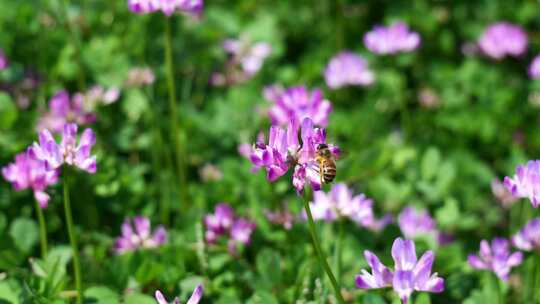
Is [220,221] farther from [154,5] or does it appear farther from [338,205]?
[154,5]

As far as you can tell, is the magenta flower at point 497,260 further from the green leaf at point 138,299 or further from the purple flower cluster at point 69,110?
the purple flower cluster at point 69,110

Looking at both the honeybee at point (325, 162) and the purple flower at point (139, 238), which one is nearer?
the honeybee at point (325, 162)

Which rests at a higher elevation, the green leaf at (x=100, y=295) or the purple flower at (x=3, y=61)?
the purple flower at (x=3, y=61)

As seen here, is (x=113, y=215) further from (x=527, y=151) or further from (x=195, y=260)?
(x=527, y=151)

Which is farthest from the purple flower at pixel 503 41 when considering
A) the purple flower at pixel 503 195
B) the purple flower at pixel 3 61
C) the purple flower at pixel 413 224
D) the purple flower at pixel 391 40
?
the purple flower at pixel 3 61

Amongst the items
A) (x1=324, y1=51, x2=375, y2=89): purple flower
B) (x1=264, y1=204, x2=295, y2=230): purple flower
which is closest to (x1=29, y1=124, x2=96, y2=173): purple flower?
(x1=264, y1=204, x2=295, y2=230): purple flower

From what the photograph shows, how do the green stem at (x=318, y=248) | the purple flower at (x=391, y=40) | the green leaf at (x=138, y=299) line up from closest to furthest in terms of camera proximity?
1. the green stem at (x=318, y=248)
2. the green leaf at (x=138, y=299)
3. the purple flower at (x=391, y=40)

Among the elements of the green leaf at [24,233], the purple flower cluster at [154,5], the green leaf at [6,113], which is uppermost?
the purple flower cluster at [154,5]

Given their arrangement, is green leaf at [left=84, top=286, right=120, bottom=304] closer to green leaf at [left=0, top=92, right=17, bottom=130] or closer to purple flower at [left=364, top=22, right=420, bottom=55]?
green leaf at [left=0, top=92, right=17, bottom=130]
